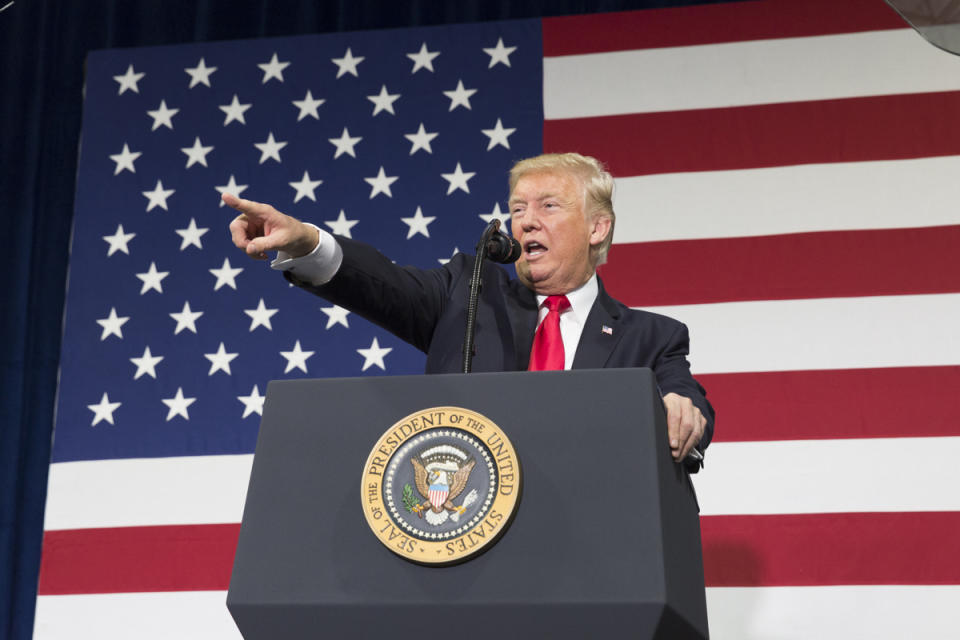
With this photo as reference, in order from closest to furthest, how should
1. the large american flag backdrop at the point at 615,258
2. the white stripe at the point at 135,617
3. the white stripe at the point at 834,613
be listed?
the white stripe at the point at 834,613
the large american flag backdrop at the point at 615,258
the white stripe at the point at 135,617

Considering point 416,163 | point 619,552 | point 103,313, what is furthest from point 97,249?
point 619,552

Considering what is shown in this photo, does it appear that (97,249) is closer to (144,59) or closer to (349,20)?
(144,59)

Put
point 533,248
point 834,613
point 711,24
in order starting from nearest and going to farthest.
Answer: point 533,248 → point 834,613 → point 711,24

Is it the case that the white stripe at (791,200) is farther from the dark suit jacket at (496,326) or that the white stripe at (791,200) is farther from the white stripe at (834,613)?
the dark suit jacket at (496,326)

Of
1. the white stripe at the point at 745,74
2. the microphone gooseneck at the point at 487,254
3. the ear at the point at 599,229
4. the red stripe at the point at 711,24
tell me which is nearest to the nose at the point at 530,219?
the ear at the point at 599,229

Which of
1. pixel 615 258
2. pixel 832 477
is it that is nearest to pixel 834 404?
pixel 832 477

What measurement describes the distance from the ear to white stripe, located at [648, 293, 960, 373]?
0.86m

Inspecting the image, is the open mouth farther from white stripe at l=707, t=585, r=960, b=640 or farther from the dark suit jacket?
white stripe at l=707, t=585, r=960, b=640

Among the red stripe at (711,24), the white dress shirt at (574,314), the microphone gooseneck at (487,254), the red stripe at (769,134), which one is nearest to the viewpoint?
the microphone gooseneck at (487,254)

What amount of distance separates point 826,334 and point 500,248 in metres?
1.63

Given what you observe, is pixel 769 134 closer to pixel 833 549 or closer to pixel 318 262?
pixel 833 549

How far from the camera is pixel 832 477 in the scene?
2637 millimetres

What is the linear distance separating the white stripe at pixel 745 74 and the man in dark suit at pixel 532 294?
1104 mm

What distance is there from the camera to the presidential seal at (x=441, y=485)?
1053 millimetres
